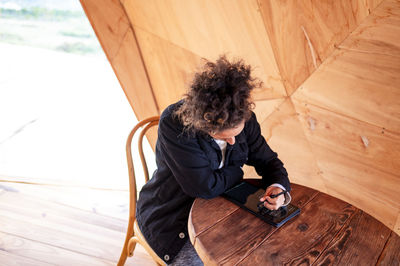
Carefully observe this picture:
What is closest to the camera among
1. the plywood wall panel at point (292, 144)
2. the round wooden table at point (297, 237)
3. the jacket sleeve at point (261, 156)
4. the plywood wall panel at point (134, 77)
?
the round wooden table at point (297, 237)

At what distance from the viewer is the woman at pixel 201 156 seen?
1.20 m

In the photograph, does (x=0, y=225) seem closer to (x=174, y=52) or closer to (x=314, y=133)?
(x=174, y=52)

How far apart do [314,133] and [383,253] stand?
0.91m

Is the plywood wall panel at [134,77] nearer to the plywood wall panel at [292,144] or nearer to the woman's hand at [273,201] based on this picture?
the plywood wall panel at [292,144]

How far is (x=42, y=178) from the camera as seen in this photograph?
9.80ft

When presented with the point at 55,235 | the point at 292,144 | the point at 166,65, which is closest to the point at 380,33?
the point at 292,144

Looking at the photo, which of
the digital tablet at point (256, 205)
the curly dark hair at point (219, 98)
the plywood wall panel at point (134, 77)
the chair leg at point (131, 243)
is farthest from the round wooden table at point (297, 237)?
the plywood wall panel at point (134, 77)

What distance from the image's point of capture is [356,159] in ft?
5.84

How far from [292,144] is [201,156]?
848 mm

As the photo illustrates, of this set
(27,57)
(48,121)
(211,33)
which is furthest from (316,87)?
(27,57)

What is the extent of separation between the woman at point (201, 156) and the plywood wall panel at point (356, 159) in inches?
18.0

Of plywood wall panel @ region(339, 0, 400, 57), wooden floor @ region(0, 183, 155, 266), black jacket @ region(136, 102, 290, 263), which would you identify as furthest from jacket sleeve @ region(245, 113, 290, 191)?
wooden floor @ region(0, 183, 155, 266)

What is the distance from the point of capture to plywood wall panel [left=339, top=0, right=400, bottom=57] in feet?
4.73

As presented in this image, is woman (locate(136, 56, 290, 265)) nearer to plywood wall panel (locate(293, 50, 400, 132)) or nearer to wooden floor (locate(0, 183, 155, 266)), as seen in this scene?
plywood wall panel (locate(293, 50, 400, 132))
